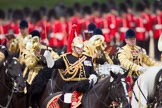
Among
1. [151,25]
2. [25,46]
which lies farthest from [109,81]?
[151,25]

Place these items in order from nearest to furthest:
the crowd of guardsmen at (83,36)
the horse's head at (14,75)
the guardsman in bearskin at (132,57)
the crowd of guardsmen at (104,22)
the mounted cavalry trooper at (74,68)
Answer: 1. the mounted cavalry trooper at (74,68)
2. the crowd of guardsmen at (83,36)
3. the guardsman in bearskin at (132,57)
4. the horse's head at (14,75)
5. the crowd of guardsmen at (104,22)

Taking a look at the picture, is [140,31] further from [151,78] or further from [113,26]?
[151,78]

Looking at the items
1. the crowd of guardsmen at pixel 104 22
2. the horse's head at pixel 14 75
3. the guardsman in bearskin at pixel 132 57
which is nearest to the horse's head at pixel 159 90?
the guardsman in bearskin at pixel 132 57

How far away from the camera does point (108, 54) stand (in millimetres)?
17734

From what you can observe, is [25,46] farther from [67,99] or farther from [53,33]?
[53,33]

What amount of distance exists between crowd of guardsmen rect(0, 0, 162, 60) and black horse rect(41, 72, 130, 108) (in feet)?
39.4

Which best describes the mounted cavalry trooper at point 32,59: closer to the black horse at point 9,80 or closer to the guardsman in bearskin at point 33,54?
the guardsman in bearskin at point 33,54

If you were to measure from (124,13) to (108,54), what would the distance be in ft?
46.2

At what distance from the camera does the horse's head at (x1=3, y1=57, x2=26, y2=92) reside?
53.5ft

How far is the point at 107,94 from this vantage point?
13922 mm

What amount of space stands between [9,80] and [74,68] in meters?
1.87

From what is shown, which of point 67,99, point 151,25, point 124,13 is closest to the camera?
point 67,99

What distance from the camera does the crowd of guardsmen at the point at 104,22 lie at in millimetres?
28828

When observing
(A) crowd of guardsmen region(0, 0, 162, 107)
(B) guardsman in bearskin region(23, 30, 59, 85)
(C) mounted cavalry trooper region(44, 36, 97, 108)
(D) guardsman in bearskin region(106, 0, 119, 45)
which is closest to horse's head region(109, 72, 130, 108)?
(A) crowd of guardsmen region(0, 0, 162, 107)
